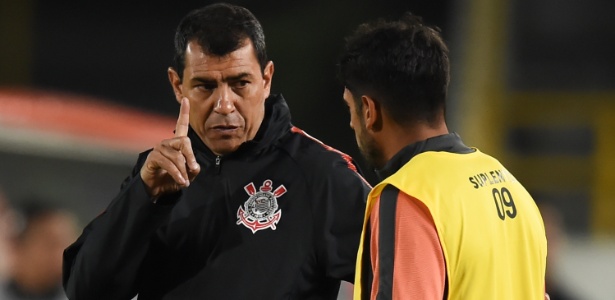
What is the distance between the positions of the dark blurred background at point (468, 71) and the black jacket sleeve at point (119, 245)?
5.68m

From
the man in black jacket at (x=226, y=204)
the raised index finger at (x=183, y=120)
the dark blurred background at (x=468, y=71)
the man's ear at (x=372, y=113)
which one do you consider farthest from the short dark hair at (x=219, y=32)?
the dark blurred background at (x=468, y=71)

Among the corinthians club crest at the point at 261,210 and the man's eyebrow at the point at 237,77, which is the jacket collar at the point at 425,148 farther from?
the man's eyebrow at the point at 237,77

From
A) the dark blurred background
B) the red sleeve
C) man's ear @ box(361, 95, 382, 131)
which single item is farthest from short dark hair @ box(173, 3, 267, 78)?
the dark blurred background

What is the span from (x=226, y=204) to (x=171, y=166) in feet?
0.82

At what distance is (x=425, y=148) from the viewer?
1995mm

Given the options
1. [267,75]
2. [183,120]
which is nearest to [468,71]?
[267,75]

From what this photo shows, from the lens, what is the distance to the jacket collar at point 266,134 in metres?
2.33

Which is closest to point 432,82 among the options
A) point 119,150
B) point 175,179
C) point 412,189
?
point 412,189

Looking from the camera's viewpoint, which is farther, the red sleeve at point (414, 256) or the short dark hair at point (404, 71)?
the short dark hair at point (404, 71)

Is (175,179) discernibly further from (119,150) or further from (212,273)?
(119,150)

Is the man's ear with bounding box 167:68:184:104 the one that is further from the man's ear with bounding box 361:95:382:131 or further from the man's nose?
the man's ear with bounding box 361:95:382:131

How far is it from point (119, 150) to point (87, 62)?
3452mm

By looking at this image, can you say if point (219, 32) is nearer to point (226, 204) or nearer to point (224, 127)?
point (224, 127)

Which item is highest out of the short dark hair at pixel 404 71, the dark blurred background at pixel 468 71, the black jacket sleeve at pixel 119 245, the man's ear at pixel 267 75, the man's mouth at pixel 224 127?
the short dark hair at pixel 404 71
